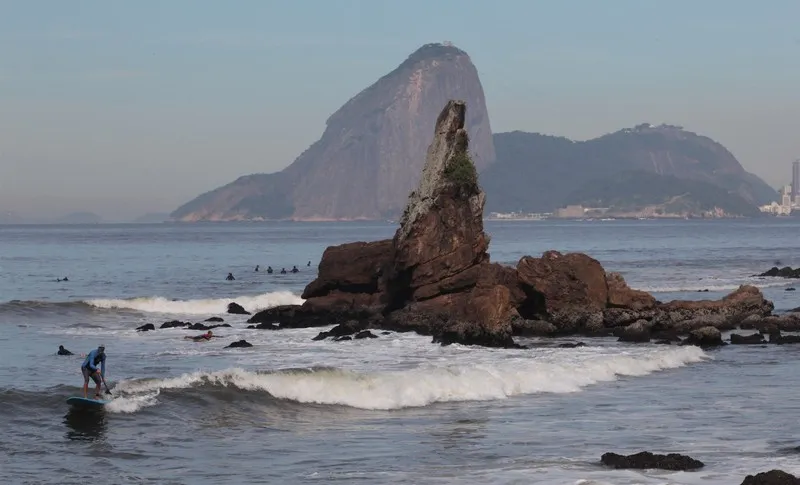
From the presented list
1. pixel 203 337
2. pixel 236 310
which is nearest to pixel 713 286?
pixel 236 310

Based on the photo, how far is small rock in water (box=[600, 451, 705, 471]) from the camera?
2346cm

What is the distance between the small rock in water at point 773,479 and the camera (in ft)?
66.4

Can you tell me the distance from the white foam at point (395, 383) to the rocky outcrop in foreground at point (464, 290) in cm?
1017

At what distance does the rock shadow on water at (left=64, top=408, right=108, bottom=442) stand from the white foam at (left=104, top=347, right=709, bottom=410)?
1322 mm

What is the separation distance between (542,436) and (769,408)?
6.68m

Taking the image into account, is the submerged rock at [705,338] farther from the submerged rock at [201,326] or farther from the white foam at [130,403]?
the white foam at [130,403]

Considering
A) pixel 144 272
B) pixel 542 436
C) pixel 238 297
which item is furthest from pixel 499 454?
A: pixel 144 272

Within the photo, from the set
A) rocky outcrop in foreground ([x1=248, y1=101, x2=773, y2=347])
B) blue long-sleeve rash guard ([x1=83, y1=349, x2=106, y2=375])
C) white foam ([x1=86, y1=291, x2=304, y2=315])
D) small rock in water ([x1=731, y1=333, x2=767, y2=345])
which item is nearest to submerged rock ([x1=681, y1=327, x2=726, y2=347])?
small rock in water ([x1=731, y1=333, x2=767, y2=345])

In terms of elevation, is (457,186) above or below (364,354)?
above

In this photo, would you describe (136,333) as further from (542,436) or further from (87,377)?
(542,436)

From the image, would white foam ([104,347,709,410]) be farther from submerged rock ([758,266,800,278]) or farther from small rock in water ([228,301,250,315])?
submerged rock ([758,266,800,278])

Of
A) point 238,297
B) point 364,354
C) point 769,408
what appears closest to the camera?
point 769,408

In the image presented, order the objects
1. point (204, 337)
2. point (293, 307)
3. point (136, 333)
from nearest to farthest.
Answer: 1. point (204, 337)
2. point (136, 333)
3. point (293, 307)

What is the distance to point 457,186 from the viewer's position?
54.6m
